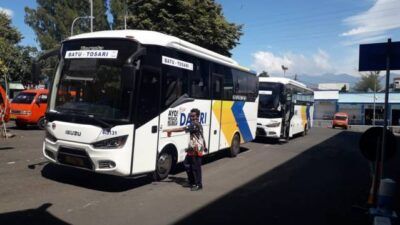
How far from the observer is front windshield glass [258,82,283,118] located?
20.4 metres

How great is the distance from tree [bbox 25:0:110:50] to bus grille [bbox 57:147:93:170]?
48.0m

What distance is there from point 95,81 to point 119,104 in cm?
76

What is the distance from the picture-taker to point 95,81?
28.5 feet

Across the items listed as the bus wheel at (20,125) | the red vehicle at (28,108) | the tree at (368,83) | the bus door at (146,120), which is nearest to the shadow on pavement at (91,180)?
the bus door at (146,120)

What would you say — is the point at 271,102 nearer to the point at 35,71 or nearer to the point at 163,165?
the point at 163,165

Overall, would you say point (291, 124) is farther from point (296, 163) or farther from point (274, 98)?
point (296, 163)

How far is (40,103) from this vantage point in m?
21.0

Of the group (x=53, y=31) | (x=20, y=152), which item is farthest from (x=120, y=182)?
(x=53, y=31)

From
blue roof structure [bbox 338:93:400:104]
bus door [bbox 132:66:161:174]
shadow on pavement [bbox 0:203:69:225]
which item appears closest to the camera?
shadow on pavement [bbox 0:203:69:225]

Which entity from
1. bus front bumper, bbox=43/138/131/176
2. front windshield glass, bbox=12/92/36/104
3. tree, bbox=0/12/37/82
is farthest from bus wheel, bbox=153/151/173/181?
tree, bbox=0/12/37/82

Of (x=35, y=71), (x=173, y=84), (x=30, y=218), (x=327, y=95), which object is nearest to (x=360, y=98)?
(x=327, y=95)

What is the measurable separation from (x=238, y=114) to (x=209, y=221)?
324 inches

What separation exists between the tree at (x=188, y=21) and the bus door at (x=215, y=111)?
1591 centimetres

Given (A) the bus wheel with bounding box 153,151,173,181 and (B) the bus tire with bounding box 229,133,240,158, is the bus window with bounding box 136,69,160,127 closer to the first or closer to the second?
(A) the bus wheel with bounding box 153,151,173,181
